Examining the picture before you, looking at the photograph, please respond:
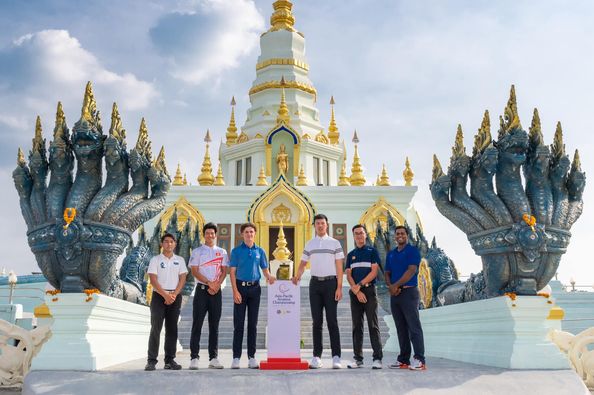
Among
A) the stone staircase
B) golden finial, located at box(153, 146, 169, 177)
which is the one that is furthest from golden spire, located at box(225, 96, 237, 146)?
golden finial, located at box(153, 146, 169, 177)

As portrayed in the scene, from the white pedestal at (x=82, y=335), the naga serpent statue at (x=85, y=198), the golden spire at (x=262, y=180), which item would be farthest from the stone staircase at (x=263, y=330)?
the golden spire at (x=262, y=180)

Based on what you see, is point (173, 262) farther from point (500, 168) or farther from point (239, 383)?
point (500, 168)

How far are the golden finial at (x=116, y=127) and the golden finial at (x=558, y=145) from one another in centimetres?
571

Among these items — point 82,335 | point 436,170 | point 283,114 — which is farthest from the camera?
point 283,114

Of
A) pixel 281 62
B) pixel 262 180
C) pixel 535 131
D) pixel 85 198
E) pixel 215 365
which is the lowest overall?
pixel 215 365

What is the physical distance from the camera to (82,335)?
597 cm

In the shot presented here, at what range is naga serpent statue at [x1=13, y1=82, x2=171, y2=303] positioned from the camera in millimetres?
6311

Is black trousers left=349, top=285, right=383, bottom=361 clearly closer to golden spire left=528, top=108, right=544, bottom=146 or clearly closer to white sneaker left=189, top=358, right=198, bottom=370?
white sneaker left=189, top=358, right=198, bottom=370

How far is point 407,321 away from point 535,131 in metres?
3.05

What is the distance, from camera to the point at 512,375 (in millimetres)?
5535

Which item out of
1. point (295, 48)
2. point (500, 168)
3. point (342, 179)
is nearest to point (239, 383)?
point (500, 168)

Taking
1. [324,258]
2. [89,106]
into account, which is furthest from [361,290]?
[89,106]

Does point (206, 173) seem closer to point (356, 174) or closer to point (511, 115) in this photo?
point (356, 174)

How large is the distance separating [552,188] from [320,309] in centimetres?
337
